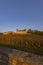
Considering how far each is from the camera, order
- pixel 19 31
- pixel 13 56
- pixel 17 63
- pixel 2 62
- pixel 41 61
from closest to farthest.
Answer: pixel 41 61 → pixel 17 63 → pixel 13 56 → pixel 2 62 → pixel 19 31

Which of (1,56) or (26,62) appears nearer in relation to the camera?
(26,62)

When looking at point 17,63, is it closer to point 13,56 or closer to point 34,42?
point 13,56

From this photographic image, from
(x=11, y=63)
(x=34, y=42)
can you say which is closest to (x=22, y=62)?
(x=11, y=63)

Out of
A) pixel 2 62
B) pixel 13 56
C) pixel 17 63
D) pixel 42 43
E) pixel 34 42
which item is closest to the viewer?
pixel 17 63

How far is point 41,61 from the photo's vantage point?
3.38 m

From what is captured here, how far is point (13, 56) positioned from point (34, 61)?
99cm

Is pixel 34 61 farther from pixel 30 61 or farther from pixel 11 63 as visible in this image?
pixel 11 63

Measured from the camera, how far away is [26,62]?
11.6 feet

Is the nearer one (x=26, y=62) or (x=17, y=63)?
(x=26, y=62)

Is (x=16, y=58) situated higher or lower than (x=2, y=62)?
higher

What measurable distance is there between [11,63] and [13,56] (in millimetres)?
244

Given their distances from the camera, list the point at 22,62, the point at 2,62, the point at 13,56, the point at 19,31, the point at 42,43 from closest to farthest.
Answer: the point at 22,62
the point at 13,56
the point at 2,62
the point at 42,43
the point at 19,31

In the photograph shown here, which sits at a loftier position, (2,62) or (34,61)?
(34,61)

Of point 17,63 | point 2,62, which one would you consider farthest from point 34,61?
point 2,62
